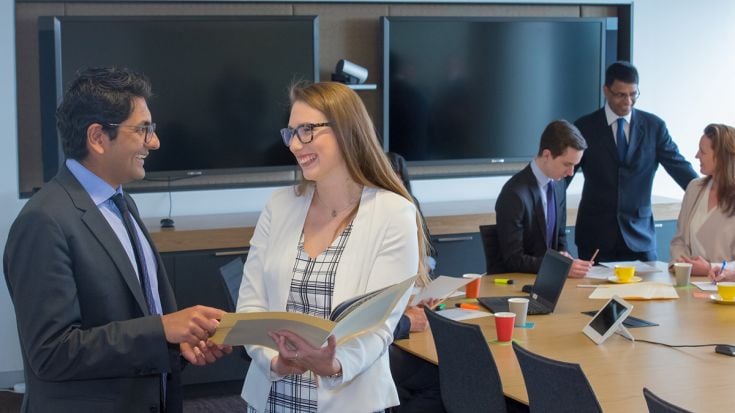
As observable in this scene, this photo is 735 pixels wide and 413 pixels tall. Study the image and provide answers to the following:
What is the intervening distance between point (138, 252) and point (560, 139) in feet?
9.43

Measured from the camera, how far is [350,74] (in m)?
6.34

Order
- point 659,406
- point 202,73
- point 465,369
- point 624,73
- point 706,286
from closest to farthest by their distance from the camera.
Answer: point 659,406 → point 465,369 → point 706,286 → point 624,73 → point 202,73

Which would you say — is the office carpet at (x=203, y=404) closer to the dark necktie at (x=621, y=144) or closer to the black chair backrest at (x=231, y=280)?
the black chair backrest at (x=231, y=280)

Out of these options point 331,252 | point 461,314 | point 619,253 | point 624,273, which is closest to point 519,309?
point 461,314

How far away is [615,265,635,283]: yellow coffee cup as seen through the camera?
4.66 m

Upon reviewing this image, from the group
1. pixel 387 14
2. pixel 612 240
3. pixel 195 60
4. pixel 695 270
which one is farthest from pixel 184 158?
pixel 695 270

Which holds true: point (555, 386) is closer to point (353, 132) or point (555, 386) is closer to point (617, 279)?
point (353, 132)

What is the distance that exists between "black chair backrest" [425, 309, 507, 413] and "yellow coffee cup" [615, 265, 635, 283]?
1.44 m

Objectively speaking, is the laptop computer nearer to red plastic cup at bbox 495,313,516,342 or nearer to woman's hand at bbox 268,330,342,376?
red plastic cup at bbox 495,313,516,342

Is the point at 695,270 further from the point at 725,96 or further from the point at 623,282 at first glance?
the point at 725,96

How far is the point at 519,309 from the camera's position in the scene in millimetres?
3920

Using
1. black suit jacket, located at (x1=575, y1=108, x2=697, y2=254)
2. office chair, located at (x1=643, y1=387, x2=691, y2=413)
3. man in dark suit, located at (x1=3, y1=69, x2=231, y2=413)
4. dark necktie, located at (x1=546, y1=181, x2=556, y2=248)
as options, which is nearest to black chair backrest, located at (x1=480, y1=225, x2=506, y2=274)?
dark necktie, located at (x1=546, y1=181, x2=556, y2=248)

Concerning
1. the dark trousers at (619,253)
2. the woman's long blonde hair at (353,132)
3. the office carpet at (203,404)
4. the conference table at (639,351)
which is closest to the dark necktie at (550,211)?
the conference table at (639,351)

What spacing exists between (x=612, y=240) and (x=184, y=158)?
258cm
